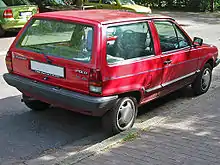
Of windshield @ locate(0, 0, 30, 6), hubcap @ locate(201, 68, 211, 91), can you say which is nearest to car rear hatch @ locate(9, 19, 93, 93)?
hubcap @ locate(201, 68, 211, 91)

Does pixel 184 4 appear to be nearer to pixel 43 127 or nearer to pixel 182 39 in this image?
pixel 182 39

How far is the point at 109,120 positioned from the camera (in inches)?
183

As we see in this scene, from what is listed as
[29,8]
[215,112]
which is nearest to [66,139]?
[215,112]

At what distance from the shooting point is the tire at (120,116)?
4.64m

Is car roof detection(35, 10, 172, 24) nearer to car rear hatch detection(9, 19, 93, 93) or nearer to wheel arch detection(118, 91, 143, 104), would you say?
car rear hatch detection(9, 19, 93, 93)

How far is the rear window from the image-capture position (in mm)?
4500

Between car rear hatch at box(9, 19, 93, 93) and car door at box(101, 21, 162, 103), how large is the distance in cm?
28

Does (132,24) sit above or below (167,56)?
above

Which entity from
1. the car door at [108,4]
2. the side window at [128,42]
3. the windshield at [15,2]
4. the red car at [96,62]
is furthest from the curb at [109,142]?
the car door at [108,4]

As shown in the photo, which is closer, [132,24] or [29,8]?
[132,24]

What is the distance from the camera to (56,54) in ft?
15.3

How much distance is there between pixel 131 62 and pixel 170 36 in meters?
1.37

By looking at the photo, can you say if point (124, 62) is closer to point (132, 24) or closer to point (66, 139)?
point (132, 24)

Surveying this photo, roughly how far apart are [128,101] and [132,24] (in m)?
1.08
